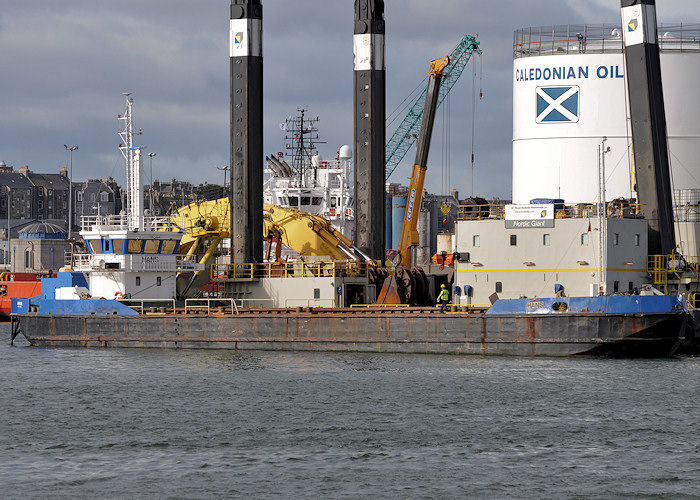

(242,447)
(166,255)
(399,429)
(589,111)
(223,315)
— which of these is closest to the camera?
(242,447)

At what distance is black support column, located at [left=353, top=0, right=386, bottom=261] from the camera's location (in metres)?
46.0

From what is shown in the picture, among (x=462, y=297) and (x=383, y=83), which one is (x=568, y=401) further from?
(x=383, y=83)

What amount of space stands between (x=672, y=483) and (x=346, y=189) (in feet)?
152

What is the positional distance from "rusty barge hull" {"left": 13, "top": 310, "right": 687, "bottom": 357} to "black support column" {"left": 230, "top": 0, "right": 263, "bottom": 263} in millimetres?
5289

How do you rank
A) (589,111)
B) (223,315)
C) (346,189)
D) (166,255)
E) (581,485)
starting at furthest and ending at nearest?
(346,189), (589,111), (166,255), (223,315), (581,485)

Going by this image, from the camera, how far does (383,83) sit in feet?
152

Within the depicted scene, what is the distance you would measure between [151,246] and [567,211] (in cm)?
1572

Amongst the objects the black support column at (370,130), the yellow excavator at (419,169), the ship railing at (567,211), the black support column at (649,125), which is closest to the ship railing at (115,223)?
the black support column at (370,130)

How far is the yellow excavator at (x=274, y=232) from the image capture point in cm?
4647

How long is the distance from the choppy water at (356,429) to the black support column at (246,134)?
10.2 metres

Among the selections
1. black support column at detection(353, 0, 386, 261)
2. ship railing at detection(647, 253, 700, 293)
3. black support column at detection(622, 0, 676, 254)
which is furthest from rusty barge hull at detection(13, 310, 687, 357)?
black support column at detection(353, 0, 386, 261)

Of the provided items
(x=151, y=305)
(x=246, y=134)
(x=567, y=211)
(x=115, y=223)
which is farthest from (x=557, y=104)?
(x=151, y=305)

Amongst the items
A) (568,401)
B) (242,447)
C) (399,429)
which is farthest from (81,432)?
(568,401)

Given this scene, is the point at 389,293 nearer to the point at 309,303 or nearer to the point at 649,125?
the point at 309,303
